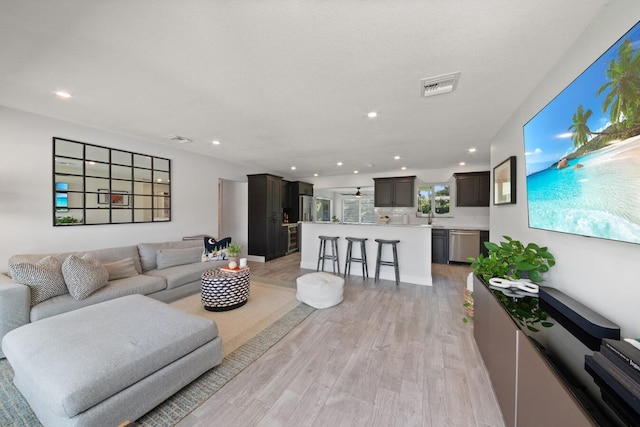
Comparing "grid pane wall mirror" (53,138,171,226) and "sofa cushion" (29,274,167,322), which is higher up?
"grid pane wall mirror" (53,138,171,226)

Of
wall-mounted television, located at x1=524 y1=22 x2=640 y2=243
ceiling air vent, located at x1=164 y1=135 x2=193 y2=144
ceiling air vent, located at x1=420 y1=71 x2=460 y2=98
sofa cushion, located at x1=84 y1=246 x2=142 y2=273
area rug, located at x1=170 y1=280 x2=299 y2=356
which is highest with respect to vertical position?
ceiling air vent, located at x1=164 y1=135 x2=193 y2=144

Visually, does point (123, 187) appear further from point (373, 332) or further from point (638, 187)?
point (638, 187)

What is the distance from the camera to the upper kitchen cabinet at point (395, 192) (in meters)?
6.31

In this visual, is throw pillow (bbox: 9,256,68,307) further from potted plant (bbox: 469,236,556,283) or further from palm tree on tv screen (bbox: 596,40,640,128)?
palm tree on tv screen (bbox: 596,40,640,128)

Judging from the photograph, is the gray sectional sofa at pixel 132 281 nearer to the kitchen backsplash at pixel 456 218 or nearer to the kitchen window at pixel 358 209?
the kitchen backsplash at pixel 456 218

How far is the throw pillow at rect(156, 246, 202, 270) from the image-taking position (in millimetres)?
3535

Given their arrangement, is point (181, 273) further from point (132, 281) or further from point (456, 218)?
point (456, 218)

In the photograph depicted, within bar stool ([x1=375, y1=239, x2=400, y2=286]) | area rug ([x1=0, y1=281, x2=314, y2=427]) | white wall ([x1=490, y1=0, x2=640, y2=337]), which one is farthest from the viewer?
bar stool ([x1=375, y1=239, x2=400, y2=286])

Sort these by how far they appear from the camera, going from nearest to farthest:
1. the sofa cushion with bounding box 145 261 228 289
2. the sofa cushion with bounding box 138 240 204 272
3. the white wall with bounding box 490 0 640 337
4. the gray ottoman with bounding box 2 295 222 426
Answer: the white wall with bounding box 490 0 640 337 < the gray ottoman with bounding box 2 295 222 426 < the sofa cushion with bounding box 145 261 228 289 < the sofa cushion with bounding box 138 240 204 272

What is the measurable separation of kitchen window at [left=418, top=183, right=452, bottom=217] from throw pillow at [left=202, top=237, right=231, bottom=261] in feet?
17.0

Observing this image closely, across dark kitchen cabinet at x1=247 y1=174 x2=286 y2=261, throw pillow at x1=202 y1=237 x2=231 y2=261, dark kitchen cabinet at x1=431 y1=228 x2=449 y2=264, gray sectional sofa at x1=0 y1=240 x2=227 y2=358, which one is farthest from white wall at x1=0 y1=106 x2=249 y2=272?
dark kitchen cabinet at x1=431 y1=228 x2=449 y2=264

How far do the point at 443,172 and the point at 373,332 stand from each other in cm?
520

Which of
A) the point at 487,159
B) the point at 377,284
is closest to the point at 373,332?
the point at 377,284

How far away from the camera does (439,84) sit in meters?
2.04
